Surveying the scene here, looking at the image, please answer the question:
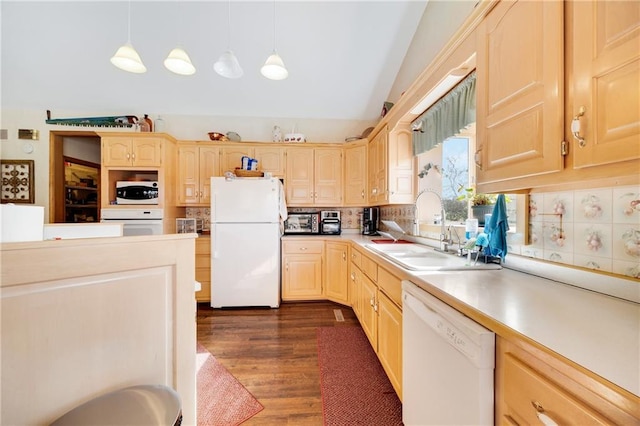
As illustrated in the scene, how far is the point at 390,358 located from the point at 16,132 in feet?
17.8

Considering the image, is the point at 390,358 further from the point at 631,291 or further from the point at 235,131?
the point at 235,131

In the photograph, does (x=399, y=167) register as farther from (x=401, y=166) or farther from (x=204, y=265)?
(x=204, y=265)

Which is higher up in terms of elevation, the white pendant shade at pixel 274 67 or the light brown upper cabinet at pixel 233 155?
the white pendant shade at pixel 274 67

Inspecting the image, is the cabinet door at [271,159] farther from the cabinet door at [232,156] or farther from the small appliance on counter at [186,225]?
the small appliance on counter at [186,225]

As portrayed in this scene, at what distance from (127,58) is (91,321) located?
184cm

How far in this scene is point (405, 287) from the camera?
1202 mm

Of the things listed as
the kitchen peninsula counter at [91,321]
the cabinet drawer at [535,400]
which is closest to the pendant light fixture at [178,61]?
the kitchen peninsula counter at [91,321]

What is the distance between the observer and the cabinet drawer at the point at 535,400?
19.4 inches

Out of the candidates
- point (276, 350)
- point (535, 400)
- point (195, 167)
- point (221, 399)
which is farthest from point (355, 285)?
point (195, 167)

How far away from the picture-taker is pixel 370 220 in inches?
136

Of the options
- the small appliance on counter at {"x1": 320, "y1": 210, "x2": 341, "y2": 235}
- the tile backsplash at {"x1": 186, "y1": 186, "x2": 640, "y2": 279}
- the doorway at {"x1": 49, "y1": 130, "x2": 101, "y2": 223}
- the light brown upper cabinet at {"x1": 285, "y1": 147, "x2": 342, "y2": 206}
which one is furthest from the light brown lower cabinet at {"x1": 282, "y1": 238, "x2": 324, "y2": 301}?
the doorway at {"x1": 49, "y1": 130, "x2": 101, "y2": 223}

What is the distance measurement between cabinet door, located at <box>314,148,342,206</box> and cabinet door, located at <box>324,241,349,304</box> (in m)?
0.69

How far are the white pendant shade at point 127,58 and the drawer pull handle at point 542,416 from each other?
2.71 meters

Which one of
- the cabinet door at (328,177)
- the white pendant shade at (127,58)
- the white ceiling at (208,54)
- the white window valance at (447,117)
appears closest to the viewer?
the white window valance at (447,117)
